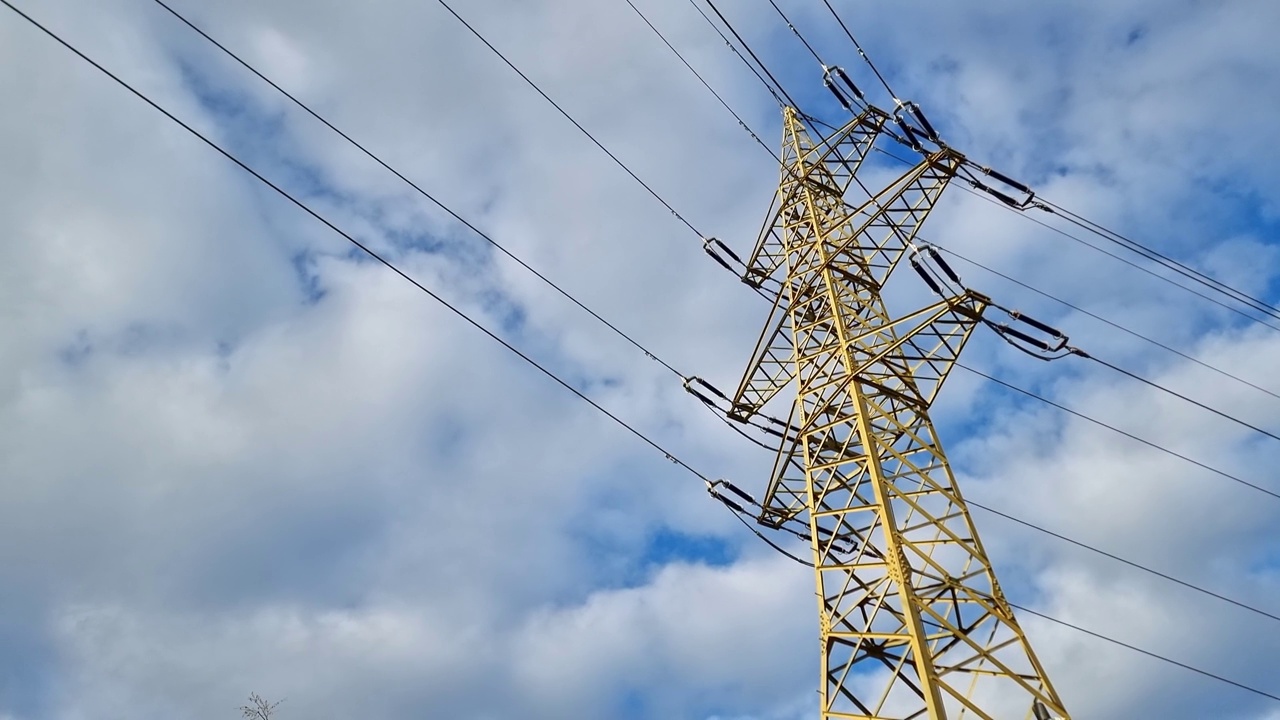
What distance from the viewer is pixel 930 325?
16.6 m

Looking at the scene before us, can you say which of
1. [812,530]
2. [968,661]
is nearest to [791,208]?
[812,530]

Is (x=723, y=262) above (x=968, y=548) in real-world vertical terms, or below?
above

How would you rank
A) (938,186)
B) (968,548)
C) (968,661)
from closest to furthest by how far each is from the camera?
(968,661), (968,548), (938,186)

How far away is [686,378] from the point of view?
21.0 m

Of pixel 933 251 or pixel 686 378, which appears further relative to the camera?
pixel 686 378

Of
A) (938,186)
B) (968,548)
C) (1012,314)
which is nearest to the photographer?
(968,548)

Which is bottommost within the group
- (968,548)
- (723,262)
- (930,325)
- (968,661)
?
(968,661)

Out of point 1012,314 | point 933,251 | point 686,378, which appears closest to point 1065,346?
point 1012,314

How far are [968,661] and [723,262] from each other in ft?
42.8

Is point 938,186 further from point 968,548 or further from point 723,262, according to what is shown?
point 968,548

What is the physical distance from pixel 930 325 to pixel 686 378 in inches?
260

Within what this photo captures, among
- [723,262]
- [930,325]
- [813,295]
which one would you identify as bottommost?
[930,325]

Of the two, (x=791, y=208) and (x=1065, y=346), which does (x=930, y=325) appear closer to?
(x=1065, y=346)

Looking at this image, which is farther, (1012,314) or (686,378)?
(686,378)
